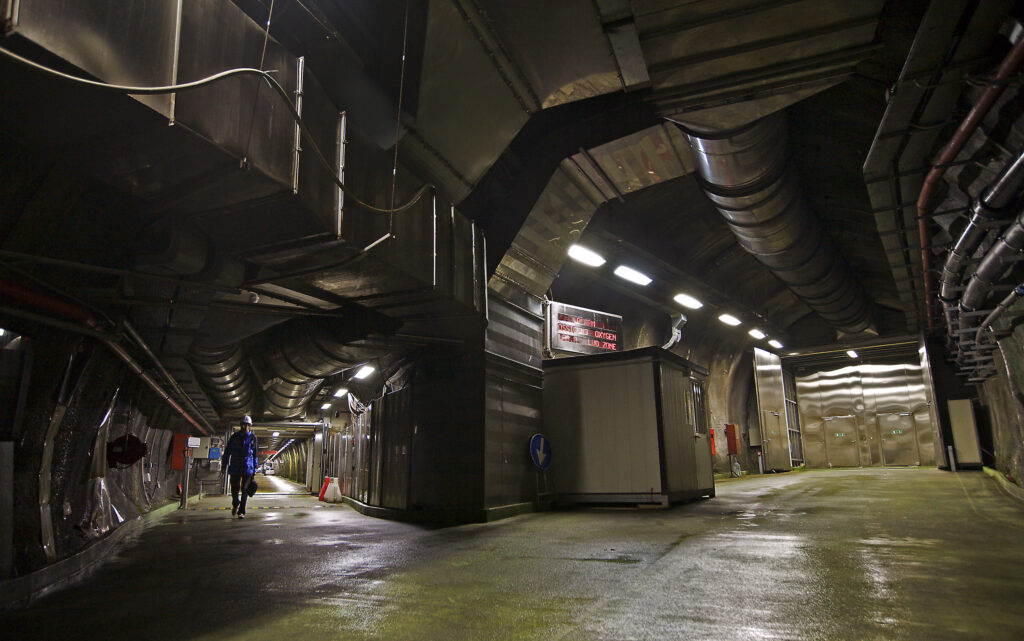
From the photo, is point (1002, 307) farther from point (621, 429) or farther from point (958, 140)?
point (621, 429)

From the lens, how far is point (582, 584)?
369cm

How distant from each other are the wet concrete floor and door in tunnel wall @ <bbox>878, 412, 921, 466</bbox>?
55.3 feet

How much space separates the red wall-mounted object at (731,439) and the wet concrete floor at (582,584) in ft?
40.1

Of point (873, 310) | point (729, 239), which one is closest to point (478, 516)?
point (729, 239)

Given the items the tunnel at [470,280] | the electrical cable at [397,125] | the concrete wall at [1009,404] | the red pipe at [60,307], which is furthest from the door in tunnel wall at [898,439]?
the red pipe at [60,307]

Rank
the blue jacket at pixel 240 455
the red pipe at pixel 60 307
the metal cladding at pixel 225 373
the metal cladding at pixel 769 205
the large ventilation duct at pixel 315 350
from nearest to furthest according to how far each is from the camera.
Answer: the red pipe at pixel 60 307 → the metal cladding at pixel 769 205 → the large ventilation duct at pixel 315 350 → the metal cladding at pixel 225 373 → the blue jacket at pixel 240 455

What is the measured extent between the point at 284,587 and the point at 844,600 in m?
3.60

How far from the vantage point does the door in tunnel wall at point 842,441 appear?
21.8 metres

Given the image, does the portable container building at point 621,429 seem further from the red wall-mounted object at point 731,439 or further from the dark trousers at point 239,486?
the red wall-mounted object at point 731,439

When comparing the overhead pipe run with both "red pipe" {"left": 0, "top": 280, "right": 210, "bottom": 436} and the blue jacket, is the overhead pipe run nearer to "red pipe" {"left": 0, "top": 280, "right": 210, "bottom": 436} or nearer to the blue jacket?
"red pipe" {"left": 0, "top": 280, "right": 210, "bottom": 436}

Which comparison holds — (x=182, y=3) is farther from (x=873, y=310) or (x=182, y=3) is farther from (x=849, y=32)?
(x=873, y=310)

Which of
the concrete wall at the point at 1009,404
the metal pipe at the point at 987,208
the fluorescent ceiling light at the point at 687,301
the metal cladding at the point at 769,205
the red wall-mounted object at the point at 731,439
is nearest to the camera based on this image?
the metal pipe at the point at 987,208

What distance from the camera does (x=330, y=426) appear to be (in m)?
18.6

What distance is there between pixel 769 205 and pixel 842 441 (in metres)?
17.7
